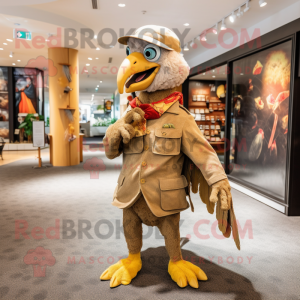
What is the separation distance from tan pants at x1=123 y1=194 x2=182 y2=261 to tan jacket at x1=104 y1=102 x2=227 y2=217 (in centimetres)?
10

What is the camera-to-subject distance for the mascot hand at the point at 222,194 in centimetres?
172

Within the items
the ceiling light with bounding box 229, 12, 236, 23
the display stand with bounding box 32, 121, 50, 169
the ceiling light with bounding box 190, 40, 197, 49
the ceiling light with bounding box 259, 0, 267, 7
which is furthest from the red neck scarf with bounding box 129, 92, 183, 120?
the display stand with bounding box 32, 121, 50, 169

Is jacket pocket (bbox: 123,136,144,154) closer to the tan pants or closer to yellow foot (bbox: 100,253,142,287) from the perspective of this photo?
the tan pants

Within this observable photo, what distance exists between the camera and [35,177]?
5.98m

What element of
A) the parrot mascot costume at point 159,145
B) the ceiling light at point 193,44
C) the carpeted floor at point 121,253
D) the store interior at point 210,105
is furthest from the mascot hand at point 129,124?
the store interior at point 210,105

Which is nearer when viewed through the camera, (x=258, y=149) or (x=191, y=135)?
(x=191, y=135)

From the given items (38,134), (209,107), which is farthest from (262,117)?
(38,134)

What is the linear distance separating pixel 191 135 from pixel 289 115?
2.49 m

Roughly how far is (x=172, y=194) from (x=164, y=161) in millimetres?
228

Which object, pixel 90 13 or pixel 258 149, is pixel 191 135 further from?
pixel 90 13

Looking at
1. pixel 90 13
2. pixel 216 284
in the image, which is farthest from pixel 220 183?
pixel 90 13

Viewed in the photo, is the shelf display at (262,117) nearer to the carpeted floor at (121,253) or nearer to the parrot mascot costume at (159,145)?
the carpeted floor at (121,253)

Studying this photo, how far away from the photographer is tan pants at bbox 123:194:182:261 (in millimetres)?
1980

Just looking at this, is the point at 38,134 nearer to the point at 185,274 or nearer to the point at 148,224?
the point at 148,224
